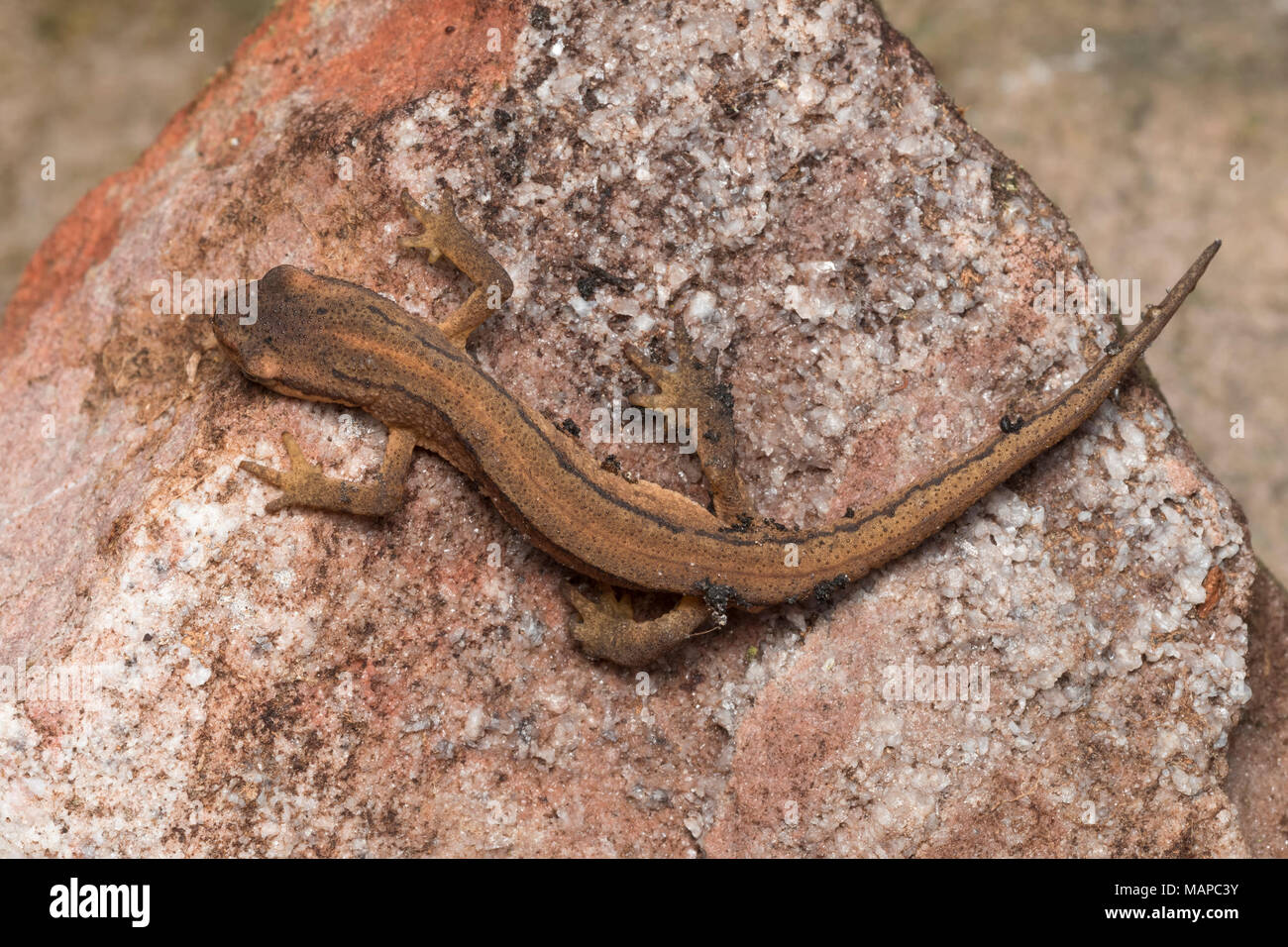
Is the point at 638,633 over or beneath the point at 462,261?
beneath

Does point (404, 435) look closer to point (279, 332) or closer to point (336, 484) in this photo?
point (336, 484)

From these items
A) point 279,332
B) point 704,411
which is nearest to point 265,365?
point 279,332

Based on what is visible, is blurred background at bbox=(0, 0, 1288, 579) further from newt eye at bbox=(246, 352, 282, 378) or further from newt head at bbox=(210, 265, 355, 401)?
newt eye at bbox=(246, 352, 282, 378)

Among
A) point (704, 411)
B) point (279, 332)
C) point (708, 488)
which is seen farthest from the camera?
point (708, 488)

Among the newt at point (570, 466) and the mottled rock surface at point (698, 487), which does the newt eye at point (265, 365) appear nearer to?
the newt at point (570, 466)

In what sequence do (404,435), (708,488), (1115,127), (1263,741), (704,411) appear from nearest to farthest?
(404,435) < (704,411) < (708,488) < (1263,741) < (1115,127)

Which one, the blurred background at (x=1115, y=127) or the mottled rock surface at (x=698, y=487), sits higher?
the blurred background at (x=1115, y=127)

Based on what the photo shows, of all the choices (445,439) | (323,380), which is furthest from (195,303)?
(445,439)

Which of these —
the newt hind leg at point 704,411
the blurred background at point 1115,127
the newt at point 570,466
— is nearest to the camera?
the newt at point 570,466

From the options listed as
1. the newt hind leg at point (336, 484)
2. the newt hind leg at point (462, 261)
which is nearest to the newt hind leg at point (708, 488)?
the newt hind leg at point (462, 261)
